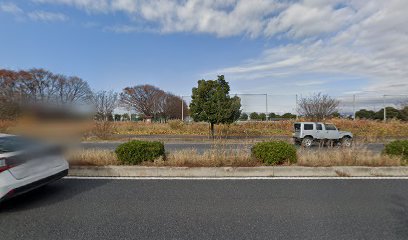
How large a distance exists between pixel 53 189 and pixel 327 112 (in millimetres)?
26935

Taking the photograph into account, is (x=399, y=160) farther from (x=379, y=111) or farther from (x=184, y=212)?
(x=379, y=111)

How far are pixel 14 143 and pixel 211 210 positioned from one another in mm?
3870

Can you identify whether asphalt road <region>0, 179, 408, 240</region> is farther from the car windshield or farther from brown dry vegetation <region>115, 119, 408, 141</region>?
brown dry vegetation <region>115, 119, 408, 141</region>

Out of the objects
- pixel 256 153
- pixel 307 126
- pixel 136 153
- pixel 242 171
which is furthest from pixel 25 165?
pixel 307 126

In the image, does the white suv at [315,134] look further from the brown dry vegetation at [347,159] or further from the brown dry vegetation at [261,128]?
the brown dry vegetation at [347,159]

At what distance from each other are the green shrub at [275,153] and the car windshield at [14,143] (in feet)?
17.5

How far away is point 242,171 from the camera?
21.0 ft

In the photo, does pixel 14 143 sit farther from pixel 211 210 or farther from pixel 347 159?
pixel 347 159

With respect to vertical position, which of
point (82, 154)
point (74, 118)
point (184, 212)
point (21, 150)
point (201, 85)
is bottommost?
point (184, 212)

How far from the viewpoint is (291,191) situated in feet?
16.8

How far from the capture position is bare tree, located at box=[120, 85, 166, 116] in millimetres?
67625

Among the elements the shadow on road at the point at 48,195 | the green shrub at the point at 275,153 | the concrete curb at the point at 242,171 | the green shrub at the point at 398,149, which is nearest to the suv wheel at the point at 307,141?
the green shrub at the point at 398,149

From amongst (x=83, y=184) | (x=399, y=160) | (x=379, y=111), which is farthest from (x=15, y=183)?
(x=379, y=111)

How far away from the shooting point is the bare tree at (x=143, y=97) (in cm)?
6762
